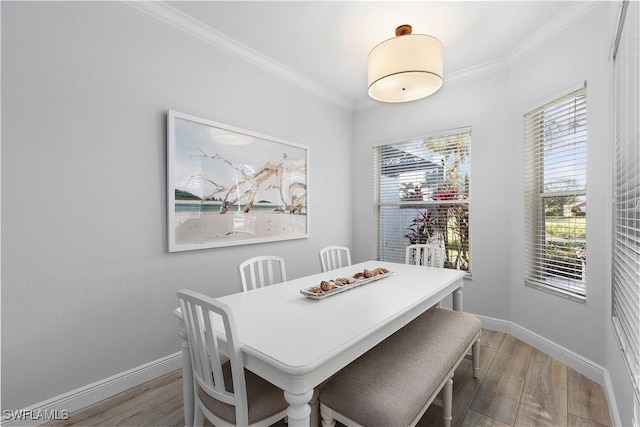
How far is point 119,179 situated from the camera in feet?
6.45

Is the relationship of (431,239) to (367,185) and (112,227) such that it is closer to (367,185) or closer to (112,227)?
(367,185)

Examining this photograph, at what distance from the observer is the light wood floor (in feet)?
5.57

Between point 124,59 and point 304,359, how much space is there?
222cm

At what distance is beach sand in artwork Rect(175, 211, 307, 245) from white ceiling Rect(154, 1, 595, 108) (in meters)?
1.46

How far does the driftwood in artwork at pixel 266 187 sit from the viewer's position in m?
2.54

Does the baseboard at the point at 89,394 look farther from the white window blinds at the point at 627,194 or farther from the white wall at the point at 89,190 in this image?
the white window blinds at the point at 627,194

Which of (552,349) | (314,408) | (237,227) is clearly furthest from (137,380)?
(552,349)

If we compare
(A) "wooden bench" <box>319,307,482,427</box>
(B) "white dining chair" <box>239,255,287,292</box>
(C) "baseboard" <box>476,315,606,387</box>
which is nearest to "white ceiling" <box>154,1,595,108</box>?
(B) "white dining chair" <box>239,255,287,292</box>

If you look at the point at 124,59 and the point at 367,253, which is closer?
the point at 124,59

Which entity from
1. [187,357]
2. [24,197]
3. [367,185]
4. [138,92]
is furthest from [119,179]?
[367,185]

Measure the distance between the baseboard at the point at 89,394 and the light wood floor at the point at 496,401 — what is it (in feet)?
0.14

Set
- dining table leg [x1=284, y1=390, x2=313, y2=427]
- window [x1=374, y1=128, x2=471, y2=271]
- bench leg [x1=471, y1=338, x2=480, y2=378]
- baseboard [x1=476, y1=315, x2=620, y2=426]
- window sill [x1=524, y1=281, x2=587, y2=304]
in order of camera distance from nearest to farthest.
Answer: dining table leg [x1=284, y1=390, x2=313, y2=427]
baseboard [x1=476, y1=315, x2=620, y2=426]
bench leg [x1=471, y1=338, x2=480, y2=378]
window sill [x1=524, y1=281, x2=587, y2=304]
window [x1=374, y1=128, x2=471, y2=271]

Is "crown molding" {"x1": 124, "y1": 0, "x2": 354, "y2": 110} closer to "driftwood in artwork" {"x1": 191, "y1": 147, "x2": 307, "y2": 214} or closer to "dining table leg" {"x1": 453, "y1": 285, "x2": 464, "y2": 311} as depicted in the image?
"driftwood in artwork" {"x1": 191, "y1": 147, "x2": 307, "y2": 214}

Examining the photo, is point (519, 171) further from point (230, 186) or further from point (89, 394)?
point (89, 394)
